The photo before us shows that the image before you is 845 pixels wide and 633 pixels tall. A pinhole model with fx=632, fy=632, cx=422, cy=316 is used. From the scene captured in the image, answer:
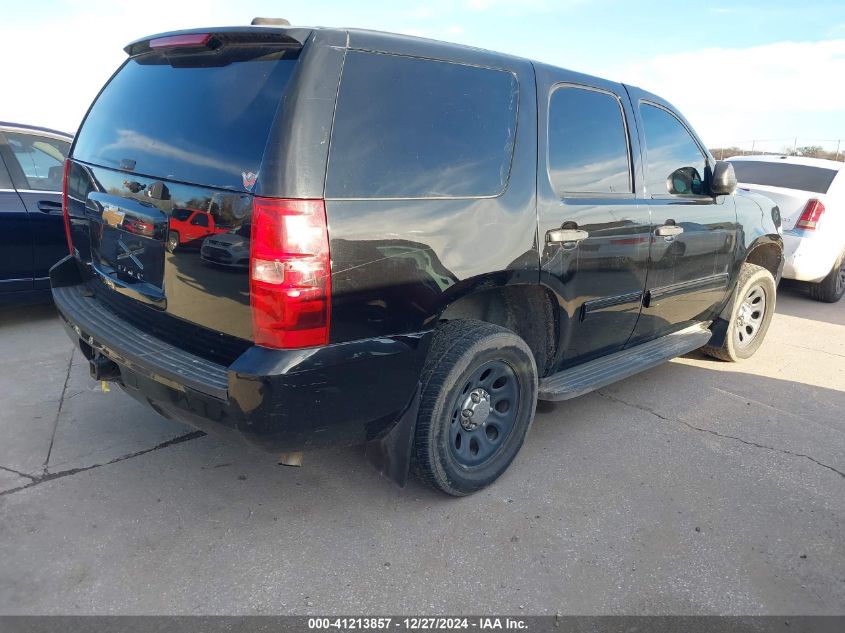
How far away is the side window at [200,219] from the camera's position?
7.23 ft

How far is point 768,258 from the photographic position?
5102 millimetres

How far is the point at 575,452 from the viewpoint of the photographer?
3393 mm

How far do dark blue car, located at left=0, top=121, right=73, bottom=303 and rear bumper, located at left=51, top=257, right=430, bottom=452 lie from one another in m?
2.78

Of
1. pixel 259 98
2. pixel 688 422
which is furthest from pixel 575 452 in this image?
pixel 259 98

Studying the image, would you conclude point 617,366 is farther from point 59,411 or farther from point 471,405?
point 59,411

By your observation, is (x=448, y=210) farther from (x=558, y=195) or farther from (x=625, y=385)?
(x=625, y=385)

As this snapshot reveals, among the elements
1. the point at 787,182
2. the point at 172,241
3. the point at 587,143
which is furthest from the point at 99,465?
the point at 787,182

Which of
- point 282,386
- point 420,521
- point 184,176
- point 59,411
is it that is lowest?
point 59,411

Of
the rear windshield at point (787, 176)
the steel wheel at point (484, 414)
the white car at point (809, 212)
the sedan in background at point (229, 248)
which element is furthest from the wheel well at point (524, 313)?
the rear windshield at point (787, 176)

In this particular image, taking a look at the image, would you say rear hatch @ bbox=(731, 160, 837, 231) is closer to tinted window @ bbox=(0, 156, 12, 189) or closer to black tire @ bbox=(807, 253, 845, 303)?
black tire @ bbox=(807, 253, 845, 303)

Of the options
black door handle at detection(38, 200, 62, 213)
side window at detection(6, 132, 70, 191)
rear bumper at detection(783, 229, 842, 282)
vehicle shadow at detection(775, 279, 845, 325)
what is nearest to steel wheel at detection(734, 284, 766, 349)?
rear bumper at detection(783, 229, 842, 282)

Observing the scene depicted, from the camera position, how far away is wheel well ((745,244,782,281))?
16.5 feet

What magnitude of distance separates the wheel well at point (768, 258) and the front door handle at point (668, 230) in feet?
5.56

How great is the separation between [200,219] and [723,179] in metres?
3.17
